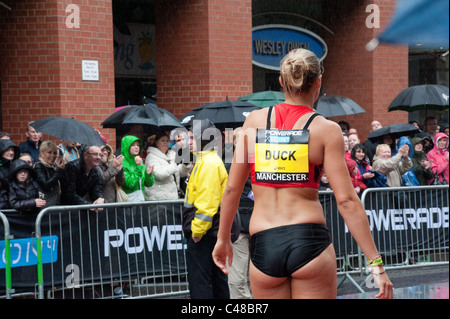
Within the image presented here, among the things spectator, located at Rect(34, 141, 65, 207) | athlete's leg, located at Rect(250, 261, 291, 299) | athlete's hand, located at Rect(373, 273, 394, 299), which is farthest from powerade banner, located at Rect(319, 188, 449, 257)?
athlete's hand, located at Rect(373, 273, 394, 299)

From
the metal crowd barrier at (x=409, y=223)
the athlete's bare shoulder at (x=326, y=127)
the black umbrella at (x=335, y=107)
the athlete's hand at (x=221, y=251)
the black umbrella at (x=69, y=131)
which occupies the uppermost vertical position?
the black umbrella at (x=335, y=107)

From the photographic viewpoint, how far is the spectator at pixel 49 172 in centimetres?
857

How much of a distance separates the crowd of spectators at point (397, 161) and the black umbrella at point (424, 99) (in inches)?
41.1

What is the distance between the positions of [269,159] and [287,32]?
13.2m

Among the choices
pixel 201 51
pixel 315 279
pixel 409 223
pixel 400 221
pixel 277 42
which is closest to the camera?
pixel 315 279

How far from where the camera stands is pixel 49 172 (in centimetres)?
864

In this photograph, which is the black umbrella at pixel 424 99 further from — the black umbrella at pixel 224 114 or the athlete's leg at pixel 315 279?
the athlete's leg at pixel 315 279

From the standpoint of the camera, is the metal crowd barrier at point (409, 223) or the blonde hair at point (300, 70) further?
the metal crowd barrier at point (409, 223)

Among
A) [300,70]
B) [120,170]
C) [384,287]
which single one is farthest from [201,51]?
[384,287]

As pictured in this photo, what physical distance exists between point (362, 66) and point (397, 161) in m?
6.56

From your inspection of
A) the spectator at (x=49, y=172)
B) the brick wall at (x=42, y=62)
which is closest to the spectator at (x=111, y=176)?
the spectator at (x=49, y=172)

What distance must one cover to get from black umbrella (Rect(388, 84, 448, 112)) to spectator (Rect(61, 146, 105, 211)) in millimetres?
7652

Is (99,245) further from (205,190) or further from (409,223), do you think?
(409,223)

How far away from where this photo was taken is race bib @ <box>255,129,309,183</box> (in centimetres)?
432
